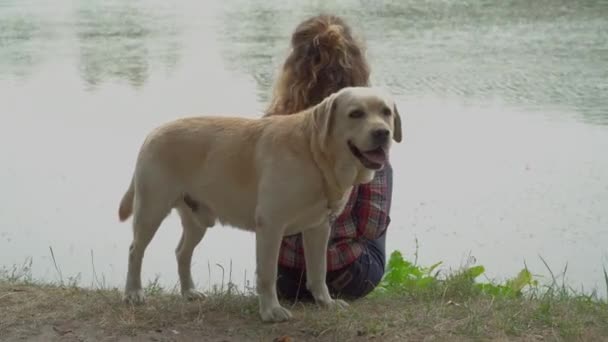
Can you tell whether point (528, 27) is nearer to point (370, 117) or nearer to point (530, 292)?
point (530, 292)

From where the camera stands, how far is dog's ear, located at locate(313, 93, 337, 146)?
3.41 meters

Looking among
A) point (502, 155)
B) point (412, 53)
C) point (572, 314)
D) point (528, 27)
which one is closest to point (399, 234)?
point (502, 155)

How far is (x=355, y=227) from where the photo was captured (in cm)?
438

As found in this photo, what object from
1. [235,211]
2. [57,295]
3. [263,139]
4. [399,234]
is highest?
[263,139]

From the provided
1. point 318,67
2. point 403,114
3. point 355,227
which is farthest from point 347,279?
point 403,114

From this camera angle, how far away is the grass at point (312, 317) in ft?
11.4

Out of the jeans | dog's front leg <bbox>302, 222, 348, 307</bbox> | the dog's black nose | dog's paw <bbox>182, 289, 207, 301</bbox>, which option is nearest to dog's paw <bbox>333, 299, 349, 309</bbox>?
dog's front leg <bbox>302, 222, 348, 307</bbox>

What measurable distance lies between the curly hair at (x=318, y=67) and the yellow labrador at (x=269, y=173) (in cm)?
61

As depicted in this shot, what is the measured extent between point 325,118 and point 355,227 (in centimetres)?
107

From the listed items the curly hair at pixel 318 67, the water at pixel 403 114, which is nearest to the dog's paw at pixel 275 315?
the curly hair at pixel 318 67

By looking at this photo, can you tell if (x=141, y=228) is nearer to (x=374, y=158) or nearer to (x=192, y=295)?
(x=192, y=295)

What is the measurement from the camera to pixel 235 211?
3.75 meters

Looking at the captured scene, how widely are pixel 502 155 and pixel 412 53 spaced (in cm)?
265

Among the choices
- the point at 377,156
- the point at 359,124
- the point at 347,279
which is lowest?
the point at 347,279
